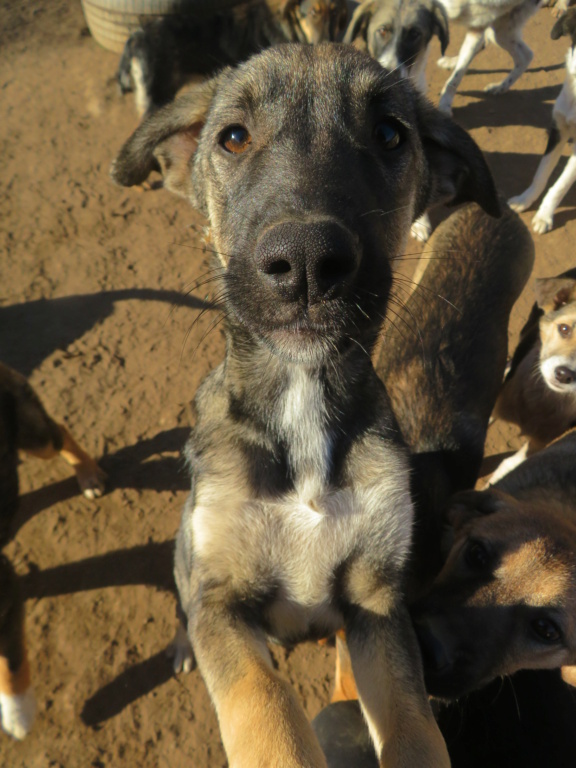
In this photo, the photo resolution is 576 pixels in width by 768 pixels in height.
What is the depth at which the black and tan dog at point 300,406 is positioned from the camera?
2.07 meters

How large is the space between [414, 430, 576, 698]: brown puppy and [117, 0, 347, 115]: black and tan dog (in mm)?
6523

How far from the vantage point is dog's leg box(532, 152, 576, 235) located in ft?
21.9

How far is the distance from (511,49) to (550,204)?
3091mm

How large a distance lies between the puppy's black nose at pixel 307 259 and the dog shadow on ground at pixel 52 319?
405cm

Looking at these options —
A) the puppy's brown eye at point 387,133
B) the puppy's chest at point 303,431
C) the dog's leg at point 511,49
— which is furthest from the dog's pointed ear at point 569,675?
the dog's leg at point 511,49

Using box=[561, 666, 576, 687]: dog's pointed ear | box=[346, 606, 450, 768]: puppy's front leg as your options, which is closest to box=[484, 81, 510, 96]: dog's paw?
box=[561, 666, 576, 687]: dog's pointed ear

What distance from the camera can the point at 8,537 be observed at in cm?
364

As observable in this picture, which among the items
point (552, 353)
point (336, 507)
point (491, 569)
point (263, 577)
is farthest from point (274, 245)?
point (552, 353)

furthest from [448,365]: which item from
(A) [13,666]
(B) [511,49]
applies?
(B) [511,49]

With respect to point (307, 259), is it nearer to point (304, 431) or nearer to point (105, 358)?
point (304, 431)

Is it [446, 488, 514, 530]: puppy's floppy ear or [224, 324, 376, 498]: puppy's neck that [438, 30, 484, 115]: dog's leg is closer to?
[446, 488, 514, 530]: puppy's floppy ear

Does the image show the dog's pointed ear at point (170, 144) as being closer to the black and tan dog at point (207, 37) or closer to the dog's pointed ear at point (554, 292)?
the dog's pointed ear at point (554, 292)

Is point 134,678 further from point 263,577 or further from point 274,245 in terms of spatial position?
point 274,245

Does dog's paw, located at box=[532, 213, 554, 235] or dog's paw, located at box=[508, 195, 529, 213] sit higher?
dog's paw, located at box=[508, 195, 529, 213]
